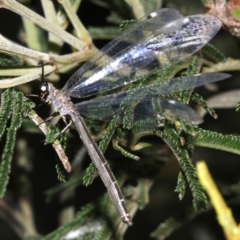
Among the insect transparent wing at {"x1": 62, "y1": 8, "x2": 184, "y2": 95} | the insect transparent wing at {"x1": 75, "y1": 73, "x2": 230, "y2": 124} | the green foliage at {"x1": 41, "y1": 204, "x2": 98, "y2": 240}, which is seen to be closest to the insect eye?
the insect transparent wing at {"x1": 62, "y1": 8, "x2": 184, "y2": 95}

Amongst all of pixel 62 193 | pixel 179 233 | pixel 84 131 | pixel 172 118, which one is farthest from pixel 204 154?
pixel 172 118

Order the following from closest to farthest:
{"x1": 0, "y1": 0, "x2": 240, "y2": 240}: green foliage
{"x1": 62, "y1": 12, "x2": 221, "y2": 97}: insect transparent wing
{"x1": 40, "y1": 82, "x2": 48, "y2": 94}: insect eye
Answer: {"x1": 0, "y1": 0, "x2": 240, "y2": 240}: green foliage < {"x1": 62, "y1": 12, "x2": 221, "y2": 97}: insect transparent wing < {"x1": 40, "y1": 82, "x2": 48, "y2": 94}: insect eye

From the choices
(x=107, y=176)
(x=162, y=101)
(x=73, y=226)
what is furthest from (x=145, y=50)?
(x=73, y=226)

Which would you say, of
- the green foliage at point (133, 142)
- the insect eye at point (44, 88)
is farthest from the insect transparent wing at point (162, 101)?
the insect eye at point (44, 88)

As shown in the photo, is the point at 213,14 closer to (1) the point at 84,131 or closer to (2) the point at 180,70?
(2) the point at 180,70

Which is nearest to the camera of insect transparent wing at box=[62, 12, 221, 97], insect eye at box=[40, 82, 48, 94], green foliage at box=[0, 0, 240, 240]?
green foliage at box=[0, 0, 240, 240]

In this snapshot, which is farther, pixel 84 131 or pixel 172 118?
pixel 84 131

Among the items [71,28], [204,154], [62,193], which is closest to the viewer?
[71,28]

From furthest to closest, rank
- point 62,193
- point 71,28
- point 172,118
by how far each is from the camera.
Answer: point 62,193
point 71,28
point 172,118

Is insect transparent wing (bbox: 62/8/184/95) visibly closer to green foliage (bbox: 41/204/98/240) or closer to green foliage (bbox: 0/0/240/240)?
green foliage (bbox: 0/0/240/240)
